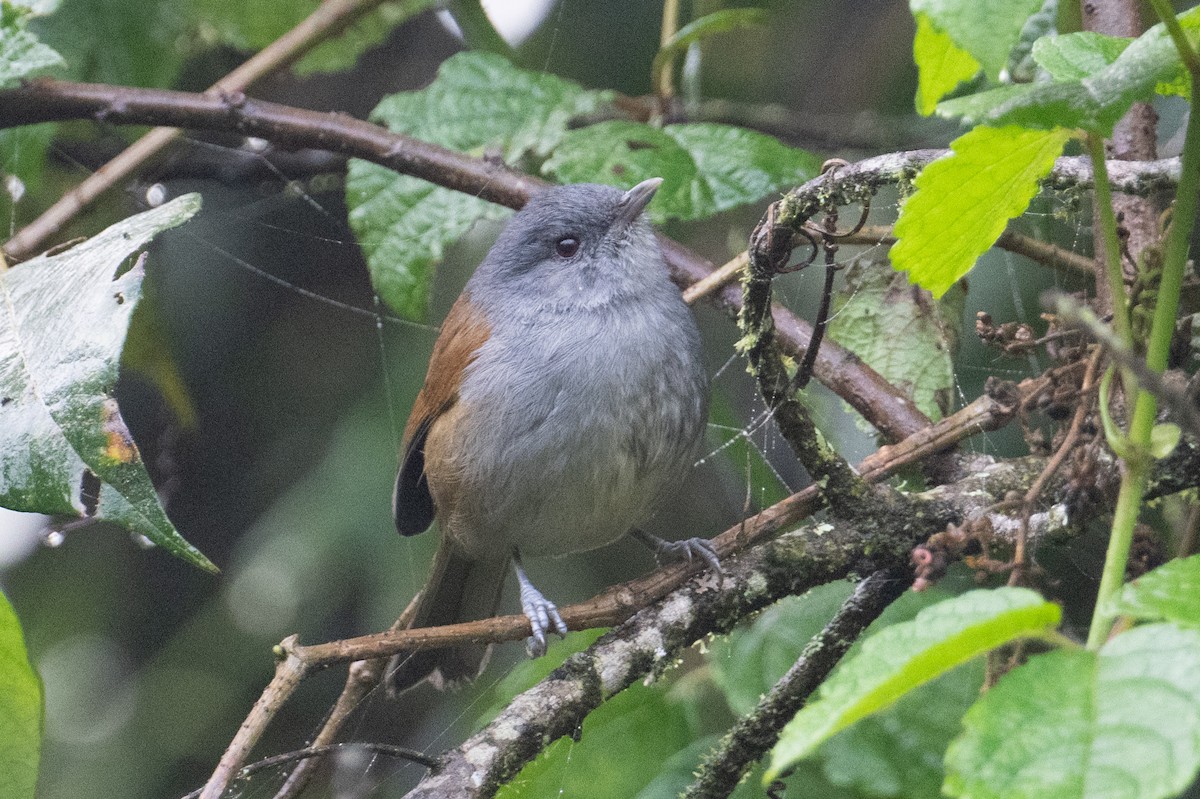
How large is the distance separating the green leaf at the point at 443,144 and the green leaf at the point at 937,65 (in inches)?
60.8

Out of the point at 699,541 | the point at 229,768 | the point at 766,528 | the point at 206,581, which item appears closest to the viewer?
A: the point at 229,768

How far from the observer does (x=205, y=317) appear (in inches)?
155

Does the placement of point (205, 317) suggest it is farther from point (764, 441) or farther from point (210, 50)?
point (764, 441)

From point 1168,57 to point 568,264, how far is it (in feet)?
6.61

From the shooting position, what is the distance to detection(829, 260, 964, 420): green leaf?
8.42ft

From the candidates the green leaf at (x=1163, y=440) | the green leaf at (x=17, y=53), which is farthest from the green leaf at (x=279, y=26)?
the green leaf at (x=1163, y=440)

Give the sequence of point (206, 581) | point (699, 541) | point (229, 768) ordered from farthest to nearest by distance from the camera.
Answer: point (206, 581)
point (699, 541)
point (229, 768)

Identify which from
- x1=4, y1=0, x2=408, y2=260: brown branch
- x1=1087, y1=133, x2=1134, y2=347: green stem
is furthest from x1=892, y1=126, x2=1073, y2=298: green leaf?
x1=4, y1=0, x2=408, y2=260: brown branch

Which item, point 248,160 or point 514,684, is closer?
point 514,684

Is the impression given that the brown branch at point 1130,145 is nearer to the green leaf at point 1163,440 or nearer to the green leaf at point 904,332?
the green leaf at point 904,332

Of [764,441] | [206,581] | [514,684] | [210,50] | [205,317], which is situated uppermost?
[210,50]

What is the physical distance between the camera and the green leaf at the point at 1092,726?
2.64 ft

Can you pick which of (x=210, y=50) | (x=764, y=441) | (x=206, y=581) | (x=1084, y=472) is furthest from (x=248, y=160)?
(x=1084, y=472)

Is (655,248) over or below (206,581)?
over
